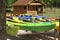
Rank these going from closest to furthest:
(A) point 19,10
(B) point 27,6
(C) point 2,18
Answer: (C) point 2,18 < (B) point 27,6 < (A) point 19,10

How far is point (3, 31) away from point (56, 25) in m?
5.74

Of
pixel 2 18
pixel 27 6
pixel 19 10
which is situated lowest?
pixel 19 10

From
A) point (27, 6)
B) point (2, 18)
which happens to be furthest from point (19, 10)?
point (2, 18)

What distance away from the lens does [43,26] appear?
8.07 m

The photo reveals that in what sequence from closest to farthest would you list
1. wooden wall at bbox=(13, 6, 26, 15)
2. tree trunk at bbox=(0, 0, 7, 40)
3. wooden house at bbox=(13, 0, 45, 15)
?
1. tree trunk at bbox=(0, 0, 7, 40)
2. wooden house at bbox=(13, 0, 45, 15)
3. wooden wall at bbox=(13, 6, 26, 15)

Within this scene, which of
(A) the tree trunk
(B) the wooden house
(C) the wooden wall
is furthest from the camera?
(C) the wooden wall

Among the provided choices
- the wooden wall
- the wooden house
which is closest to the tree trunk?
the wooden house

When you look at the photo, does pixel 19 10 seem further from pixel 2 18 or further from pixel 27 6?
pixel 2 18

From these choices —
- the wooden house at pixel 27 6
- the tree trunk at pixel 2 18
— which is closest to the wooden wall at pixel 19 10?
the wooden house at pixel 27 6

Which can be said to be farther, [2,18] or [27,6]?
[27,6]

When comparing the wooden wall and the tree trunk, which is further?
the wooden wall

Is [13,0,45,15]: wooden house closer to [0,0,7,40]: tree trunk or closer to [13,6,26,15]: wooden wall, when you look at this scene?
[13,6,26,15]: wooden wall

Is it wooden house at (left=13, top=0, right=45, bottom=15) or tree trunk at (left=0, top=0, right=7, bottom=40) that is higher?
tree trunk at (left=0, top=0, right=7, bottom=40)

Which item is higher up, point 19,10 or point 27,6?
point 27,6
